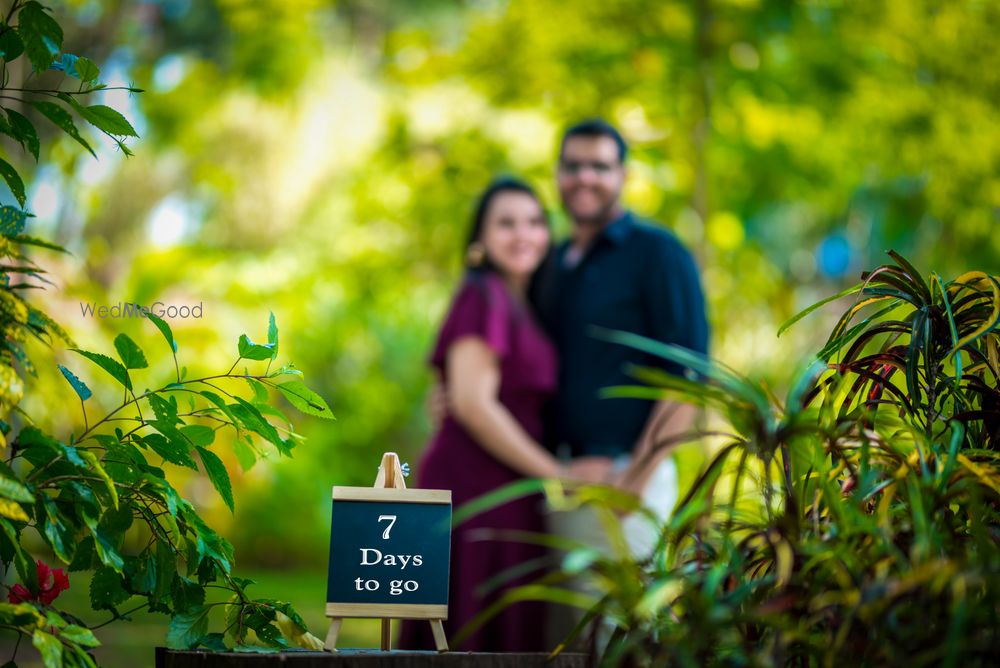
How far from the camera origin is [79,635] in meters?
0.81

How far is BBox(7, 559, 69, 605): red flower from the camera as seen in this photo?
0.93 metres

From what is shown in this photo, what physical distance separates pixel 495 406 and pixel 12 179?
182 cm

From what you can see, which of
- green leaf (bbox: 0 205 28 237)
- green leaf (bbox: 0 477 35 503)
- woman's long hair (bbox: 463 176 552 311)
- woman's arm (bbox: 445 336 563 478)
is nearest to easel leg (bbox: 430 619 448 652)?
green leaf (bbox: 0 477 35 503)

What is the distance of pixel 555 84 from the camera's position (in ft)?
13.9

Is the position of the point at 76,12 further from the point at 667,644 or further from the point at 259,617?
the point at 667,644

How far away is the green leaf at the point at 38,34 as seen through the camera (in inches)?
34.5

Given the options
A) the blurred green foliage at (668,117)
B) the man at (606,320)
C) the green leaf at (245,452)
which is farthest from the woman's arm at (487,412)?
the green leaf at (245,452)

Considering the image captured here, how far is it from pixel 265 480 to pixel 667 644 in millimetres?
7811

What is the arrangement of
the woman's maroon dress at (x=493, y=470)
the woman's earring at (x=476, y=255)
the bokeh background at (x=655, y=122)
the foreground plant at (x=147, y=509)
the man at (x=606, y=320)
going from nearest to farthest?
the foreground plant at (x=147, y=509)
the woman's maroon dress at (x=493, y=470)
the man at (x=606, y=320)
the woman's earring at (x=476, y=255)
the bokeh background at (x=655, y=122)

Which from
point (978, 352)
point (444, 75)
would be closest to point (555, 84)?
point (444, 75)

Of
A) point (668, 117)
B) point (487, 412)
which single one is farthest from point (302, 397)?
point (668, 117)

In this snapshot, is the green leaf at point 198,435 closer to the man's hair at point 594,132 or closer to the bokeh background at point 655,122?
the bokeh background at point 655,122

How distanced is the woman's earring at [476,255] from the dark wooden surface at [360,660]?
1.99 metres

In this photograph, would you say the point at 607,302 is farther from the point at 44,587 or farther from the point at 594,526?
the point at 44,587
